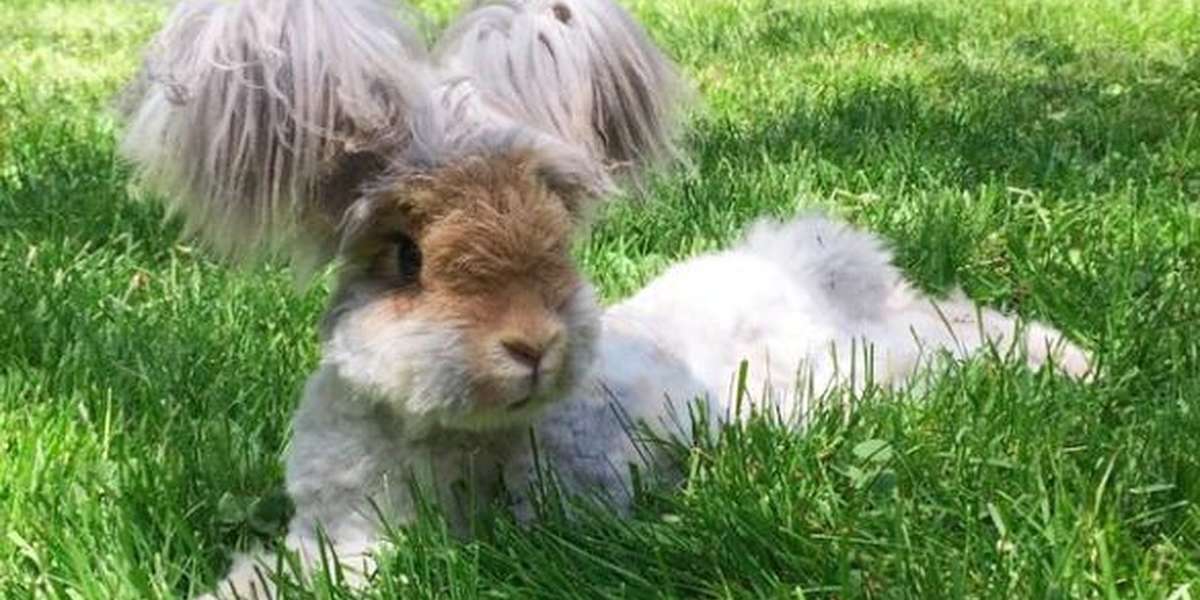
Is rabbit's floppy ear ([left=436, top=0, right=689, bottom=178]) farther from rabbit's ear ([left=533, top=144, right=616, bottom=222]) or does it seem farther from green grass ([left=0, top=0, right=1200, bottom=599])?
green grass ([left=0, top=0, right=1200, bottom=599])

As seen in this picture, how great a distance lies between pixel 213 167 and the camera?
1.82m

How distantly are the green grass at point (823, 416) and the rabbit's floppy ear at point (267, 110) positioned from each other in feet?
0.94

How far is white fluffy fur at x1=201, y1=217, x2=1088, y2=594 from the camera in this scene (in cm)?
203

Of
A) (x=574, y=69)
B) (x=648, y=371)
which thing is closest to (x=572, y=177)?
(x=574, y=69)

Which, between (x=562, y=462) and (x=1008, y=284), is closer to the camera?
(x=562, y=462)

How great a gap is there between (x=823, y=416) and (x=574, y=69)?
0.66m

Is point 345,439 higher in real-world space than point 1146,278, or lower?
lower

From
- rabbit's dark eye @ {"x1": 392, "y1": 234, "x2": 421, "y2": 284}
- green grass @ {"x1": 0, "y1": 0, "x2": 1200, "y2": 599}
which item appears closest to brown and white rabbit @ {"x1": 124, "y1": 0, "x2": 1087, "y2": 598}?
rabbit's dark eye @ {"x1": 392, "y1": 234, "x2": 421, "y2": 284}

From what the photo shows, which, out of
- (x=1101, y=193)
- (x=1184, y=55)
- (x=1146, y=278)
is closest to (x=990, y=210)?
(x=1101, y=193)

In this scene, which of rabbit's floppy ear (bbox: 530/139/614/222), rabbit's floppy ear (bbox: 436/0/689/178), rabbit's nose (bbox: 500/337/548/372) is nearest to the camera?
rabbit's nose (bbox: 500/337/548/372)

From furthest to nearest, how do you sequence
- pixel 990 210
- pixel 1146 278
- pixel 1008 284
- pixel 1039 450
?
1. pixel 990 210
2. pixel 1008 284
3. pixel 1146 278
4. pixel 1039 450

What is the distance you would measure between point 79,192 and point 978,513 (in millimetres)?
2895

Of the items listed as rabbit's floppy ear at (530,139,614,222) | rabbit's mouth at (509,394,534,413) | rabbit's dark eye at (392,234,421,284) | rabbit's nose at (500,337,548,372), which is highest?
rabbit's floppy ear at (530,139,614,222)

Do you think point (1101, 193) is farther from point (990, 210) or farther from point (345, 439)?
point (345, 439)
